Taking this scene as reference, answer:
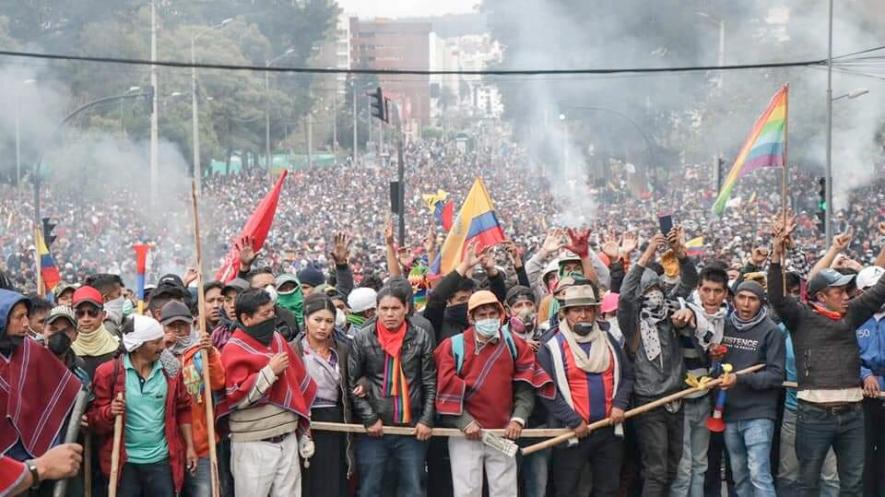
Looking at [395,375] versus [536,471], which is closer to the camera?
[395,375]

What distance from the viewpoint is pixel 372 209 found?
51844 millimetres

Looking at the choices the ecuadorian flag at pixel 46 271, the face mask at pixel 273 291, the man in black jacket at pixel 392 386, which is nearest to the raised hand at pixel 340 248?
the face mask at pixel 273 291

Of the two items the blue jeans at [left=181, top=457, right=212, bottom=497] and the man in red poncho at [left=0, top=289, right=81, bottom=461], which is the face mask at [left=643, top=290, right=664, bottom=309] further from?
the man in red poncho at [left=0, top=289, right=81, bottom=461]

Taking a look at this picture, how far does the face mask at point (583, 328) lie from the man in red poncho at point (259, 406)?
1.63 meters

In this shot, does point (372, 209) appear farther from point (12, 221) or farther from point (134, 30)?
point (12, 221)

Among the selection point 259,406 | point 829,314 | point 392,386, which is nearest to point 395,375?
point 392,386

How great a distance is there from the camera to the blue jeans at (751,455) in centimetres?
873

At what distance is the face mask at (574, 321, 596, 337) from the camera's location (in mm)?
8281

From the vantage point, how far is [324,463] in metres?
8.34

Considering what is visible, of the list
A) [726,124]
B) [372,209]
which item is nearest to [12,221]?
[372,209]

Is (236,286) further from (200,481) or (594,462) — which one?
(594,462)

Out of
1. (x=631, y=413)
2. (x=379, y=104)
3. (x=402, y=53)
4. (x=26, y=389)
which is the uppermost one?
(x=402, y=53)

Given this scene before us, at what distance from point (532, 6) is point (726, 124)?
21411 mm

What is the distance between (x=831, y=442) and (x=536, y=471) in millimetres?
1770
